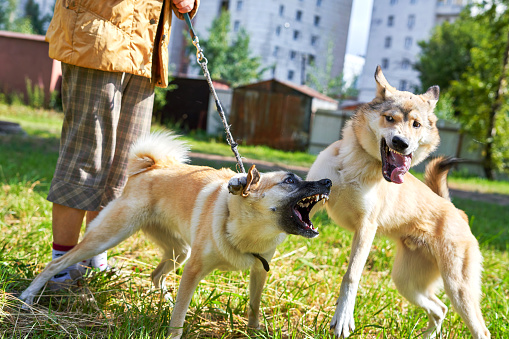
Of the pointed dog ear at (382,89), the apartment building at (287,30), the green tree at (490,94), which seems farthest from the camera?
the apartment building at (287,30)

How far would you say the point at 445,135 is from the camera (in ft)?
51.4

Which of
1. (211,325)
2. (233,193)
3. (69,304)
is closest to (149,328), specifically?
(211,325)

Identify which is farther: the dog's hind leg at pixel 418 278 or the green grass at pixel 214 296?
the dog's hind leg at pixel 418 278

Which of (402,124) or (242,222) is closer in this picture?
(242,222)

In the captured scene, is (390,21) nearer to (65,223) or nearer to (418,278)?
(418,278)

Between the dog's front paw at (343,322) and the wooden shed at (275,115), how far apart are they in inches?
527

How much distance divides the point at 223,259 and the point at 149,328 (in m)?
0.54

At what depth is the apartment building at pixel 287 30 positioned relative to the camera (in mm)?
44469

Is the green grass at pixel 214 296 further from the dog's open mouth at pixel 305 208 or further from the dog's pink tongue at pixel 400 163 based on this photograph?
the dog's pink tongue at pixel 400 163

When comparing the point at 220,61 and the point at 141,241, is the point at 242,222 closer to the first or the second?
the point at 141,241

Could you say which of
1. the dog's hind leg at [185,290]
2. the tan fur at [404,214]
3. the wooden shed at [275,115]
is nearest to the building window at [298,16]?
the wooden shed at [275,115]

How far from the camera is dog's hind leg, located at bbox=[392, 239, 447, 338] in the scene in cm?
318

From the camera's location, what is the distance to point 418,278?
320cm

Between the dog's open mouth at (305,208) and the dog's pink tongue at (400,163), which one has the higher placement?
the dog's pink tongue at (400,163)
